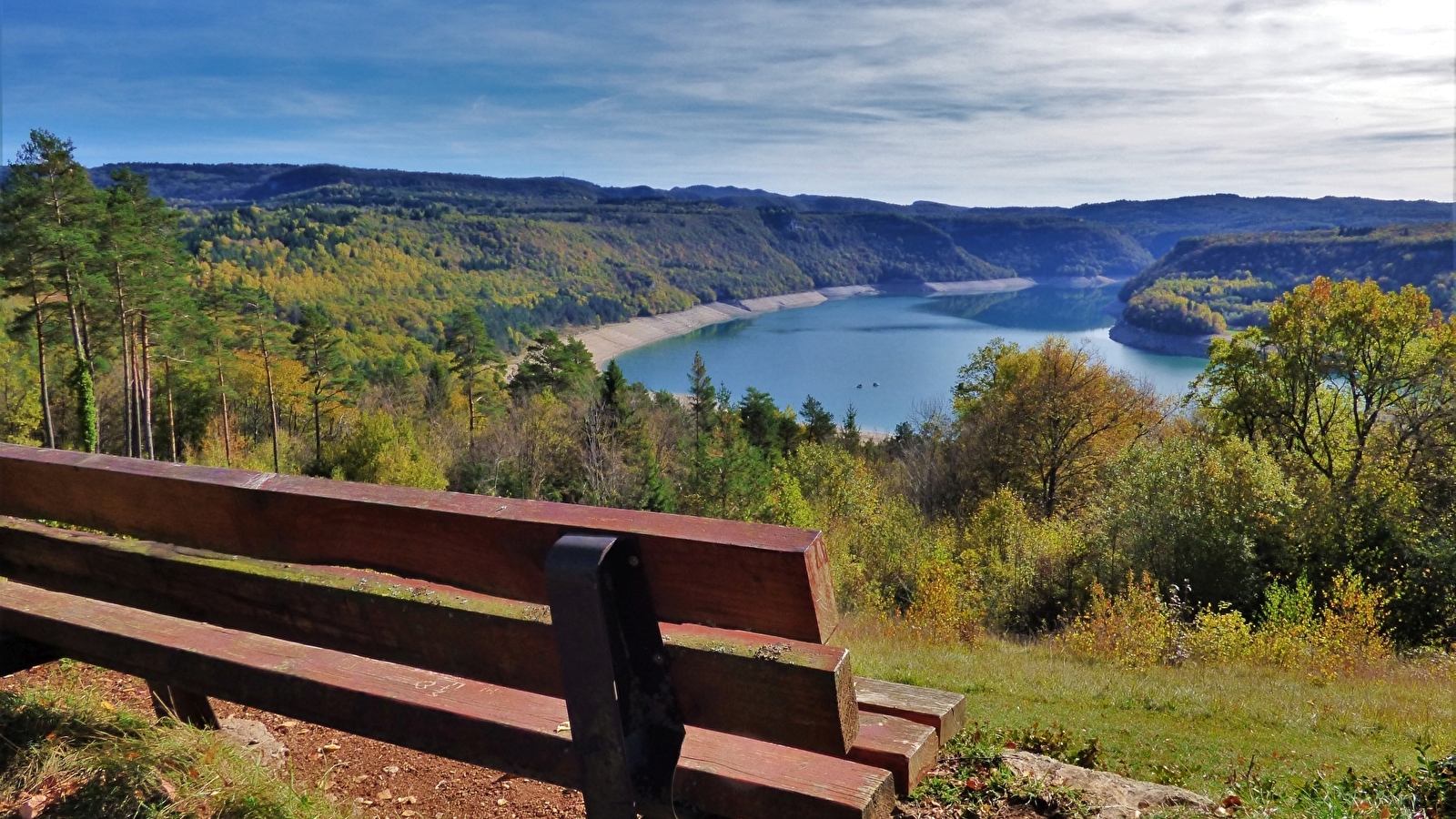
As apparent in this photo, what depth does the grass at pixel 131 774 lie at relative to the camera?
2377 mm

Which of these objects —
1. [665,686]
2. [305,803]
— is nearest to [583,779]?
[665,686]

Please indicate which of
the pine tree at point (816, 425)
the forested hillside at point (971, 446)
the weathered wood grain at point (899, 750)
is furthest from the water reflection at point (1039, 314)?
the weathered wood grain at point (899, 750)

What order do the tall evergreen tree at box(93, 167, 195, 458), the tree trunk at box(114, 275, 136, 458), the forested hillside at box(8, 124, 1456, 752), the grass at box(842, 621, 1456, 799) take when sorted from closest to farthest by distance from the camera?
1. the grass at box(842, 621, 1456, 799)
2. the forested hillside at box(8, 124, 1456, 752)
3. the tall evergreen tree at box(93, 167, 195, 458)
4. the tree trunk at box(114, 275, 136, 458)

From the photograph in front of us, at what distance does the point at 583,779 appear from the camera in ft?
5.07

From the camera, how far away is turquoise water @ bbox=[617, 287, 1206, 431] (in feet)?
292

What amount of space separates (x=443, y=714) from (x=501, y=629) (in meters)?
0.22

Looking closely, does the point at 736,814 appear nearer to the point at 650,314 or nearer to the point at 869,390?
the point at 869,390

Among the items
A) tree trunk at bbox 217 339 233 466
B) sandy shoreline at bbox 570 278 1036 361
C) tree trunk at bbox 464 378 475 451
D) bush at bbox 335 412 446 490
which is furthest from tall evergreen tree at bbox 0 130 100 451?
sandy shoreline at bbox 570 278 1036 361

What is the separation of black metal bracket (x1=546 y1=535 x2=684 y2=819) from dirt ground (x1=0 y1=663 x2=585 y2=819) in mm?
1643

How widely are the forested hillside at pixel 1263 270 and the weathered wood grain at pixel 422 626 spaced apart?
75014 mm

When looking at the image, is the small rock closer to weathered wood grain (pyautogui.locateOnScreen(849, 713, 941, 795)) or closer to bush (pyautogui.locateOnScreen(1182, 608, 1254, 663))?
weathered wood grain (pyautogui.locateOnScreen(849, 713, 941, 795))

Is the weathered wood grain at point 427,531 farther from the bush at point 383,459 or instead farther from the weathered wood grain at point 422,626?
the bush at point 383,459

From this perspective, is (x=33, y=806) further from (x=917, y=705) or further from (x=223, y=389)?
(x=223, y=389)

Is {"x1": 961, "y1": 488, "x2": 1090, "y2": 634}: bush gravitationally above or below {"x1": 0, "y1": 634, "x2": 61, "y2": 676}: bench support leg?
below
